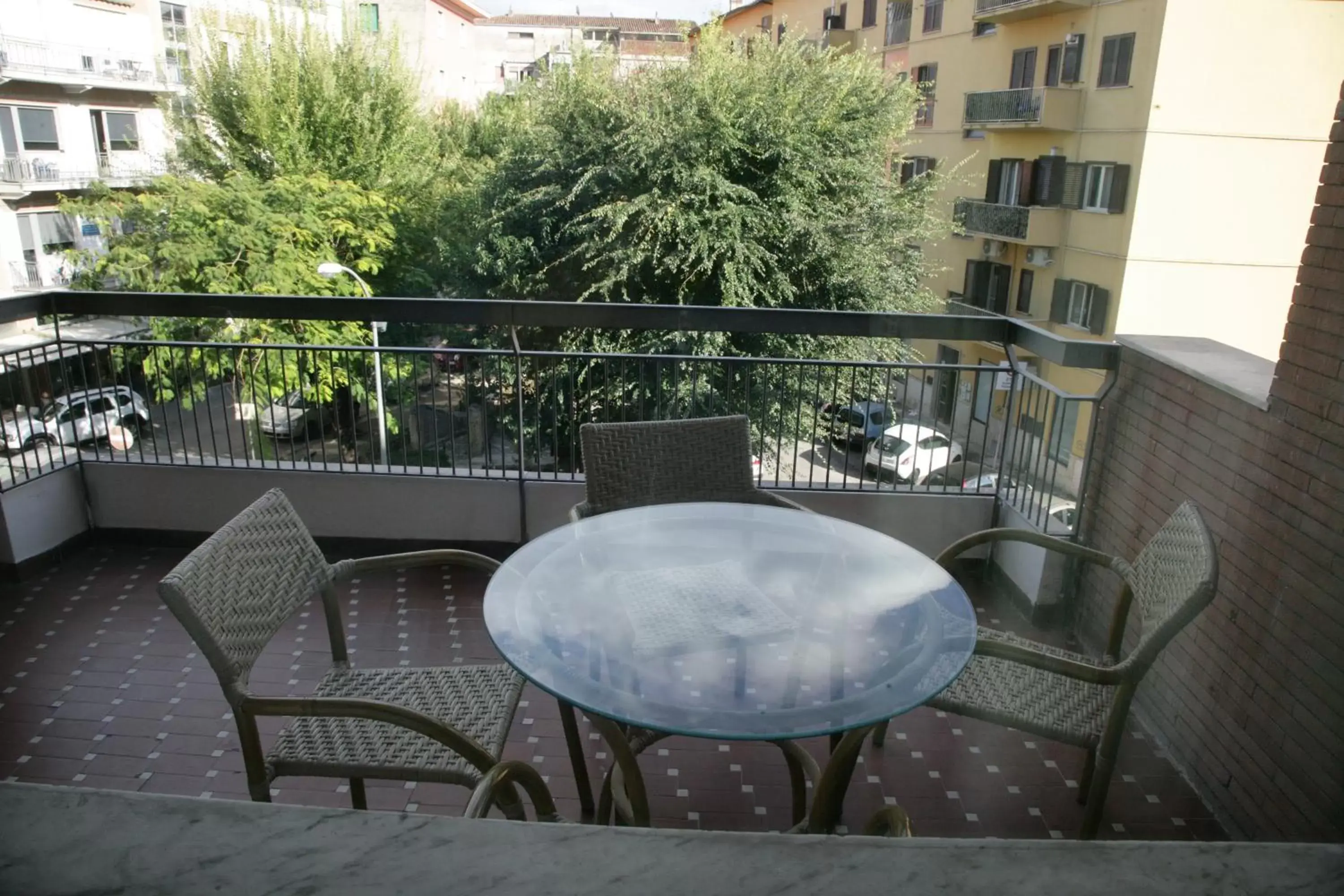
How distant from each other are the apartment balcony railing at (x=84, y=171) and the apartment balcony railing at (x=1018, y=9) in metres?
14.0

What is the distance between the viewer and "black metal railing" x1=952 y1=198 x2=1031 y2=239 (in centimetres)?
1457

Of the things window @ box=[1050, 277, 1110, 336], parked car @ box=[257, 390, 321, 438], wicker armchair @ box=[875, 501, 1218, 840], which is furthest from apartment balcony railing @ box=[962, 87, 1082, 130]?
wicker armchair @ box=[875, 501, 1218, 840]

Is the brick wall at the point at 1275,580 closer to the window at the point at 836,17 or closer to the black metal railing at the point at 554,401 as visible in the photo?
the black metal railing at the point at 554,401

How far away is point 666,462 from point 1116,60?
1362 centimetres

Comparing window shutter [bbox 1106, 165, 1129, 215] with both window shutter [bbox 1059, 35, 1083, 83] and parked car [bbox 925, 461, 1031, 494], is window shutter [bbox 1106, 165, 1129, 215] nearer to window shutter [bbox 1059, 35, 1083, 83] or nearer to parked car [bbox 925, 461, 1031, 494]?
window shutter [bbox 1059, 35, 1083, 83]

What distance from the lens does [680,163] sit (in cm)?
1153

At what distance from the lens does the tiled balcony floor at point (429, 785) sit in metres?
2.37

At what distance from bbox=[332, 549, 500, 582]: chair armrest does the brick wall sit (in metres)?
2.00

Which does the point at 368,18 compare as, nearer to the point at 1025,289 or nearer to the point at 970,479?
the point at 1025,289

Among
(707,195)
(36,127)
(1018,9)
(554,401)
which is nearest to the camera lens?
(554,401)

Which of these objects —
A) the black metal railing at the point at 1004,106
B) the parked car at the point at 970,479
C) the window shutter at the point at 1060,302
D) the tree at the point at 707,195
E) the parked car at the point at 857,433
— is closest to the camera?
the parked car at the point at 857,433

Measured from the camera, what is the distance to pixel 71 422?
3.87m

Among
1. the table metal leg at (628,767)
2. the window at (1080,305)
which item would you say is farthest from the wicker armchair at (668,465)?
the window at (1080,305)

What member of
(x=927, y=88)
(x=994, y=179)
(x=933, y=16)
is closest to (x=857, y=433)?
(x=994, y=179)
